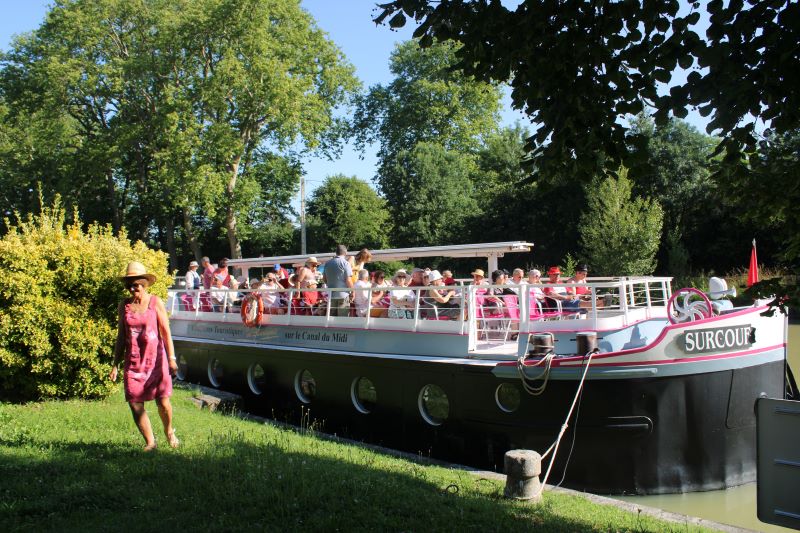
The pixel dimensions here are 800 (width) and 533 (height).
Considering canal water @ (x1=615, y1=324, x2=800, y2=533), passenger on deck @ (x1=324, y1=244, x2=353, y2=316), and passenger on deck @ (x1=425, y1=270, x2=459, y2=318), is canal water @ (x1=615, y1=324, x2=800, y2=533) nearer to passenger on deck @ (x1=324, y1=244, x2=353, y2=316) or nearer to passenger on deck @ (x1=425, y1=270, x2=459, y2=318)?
passenger on deck @ (x1=425, y1=270, x2=459, y2=318)

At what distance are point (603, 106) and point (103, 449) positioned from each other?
555cm

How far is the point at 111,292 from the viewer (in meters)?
10.4

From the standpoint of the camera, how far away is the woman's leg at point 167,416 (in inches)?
283

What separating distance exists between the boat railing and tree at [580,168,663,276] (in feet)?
68.4

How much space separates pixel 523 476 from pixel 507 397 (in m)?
2.68

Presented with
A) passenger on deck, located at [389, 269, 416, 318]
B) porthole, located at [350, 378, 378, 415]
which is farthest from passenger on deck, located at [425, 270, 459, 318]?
porthole, located at [350, 378, 378, 415]

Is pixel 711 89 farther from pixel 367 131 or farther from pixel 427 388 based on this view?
pixel 367 131

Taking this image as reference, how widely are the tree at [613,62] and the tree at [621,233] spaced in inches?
1078

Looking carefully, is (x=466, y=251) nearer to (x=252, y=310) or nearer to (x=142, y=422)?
(x=252, y=310)

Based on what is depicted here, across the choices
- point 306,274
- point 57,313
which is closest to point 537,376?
point 306,274

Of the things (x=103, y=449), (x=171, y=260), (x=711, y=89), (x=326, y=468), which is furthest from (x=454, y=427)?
(x=171, y=260)

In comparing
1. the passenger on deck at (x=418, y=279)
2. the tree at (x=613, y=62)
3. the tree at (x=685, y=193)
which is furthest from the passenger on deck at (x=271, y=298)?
the tree at (x=685, y=193)

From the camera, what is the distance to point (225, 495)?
583cm

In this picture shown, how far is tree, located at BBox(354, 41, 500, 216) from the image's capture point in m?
53.7
